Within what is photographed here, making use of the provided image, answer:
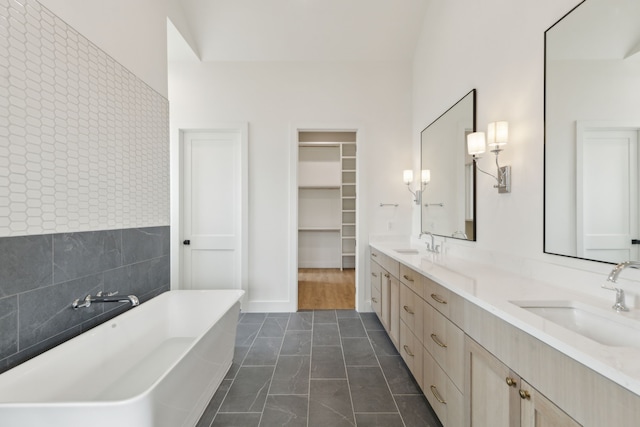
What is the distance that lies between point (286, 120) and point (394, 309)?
2.57 m

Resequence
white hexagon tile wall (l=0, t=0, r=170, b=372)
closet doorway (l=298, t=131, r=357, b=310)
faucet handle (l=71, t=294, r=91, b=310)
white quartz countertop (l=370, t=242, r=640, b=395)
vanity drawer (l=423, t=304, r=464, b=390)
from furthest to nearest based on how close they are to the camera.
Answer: closet doorway (l=298, t=131, r=357, b=310) < faucet handle (l=71, t=294, r=91, b=310) < vanity drawer (l=423, t=304, r=464, b=390) < white hexagon tile wall (l=0, t=0, r=170, b=372) < white quartz countertop (l=370, t=242, r=640, b=395)

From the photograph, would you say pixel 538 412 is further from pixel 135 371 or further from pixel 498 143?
pixel 135 371

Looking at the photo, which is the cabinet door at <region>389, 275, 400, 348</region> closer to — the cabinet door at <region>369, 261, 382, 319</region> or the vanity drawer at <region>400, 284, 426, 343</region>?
the vanity drawer at <region>400, 284, 426, 343</region>

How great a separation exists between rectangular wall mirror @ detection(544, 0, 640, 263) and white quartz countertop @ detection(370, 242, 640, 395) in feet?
0.77

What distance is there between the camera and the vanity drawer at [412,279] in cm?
186

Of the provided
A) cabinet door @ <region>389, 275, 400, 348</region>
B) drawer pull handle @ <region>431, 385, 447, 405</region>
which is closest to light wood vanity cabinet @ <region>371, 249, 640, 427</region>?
drawer pull handle @ <region>431, 385, 447, 405</region>

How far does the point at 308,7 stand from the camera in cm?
298

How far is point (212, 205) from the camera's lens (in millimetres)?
3510

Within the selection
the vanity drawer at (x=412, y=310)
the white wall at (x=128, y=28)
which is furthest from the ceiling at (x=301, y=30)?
the vanity drawer at (x=412, y=310)

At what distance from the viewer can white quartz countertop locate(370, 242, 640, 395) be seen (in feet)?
2.25

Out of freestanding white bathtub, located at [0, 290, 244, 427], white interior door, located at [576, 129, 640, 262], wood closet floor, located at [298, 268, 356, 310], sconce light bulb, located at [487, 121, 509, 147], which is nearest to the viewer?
freestanding white bathtub, located at [0, 290, 244, 427]

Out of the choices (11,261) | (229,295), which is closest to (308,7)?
(229,295)

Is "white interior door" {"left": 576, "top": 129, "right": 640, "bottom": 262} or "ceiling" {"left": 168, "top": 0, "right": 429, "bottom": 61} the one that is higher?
"ceiling" {"left": 168, "top": 0, "right": 429, "bottom": 61}

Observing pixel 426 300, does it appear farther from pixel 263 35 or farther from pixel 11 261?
pixel 263 35
